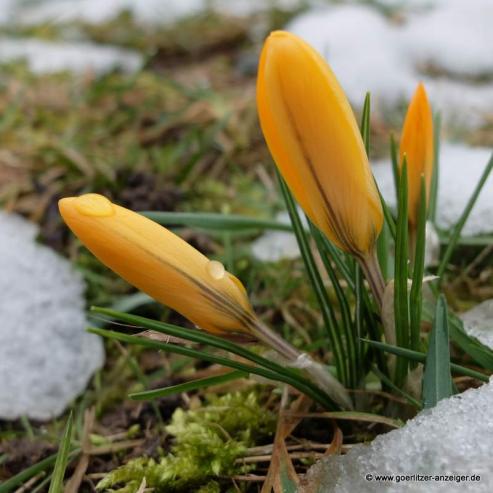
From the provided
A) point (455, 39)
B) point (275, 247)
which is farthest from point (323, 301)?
point (455, 39)

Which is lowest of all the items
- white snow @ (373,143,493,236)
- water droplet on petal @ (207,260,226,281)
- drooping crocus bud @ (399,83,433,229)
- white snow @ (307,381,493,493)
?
white snow @ (373,143,493,236)

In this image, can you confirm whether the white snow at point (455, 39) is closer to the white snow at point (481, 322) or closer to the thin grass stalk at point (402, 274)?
the white snow at point (481, 322)

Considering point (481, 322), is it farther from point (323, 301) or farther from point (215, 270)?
point (215, 270)

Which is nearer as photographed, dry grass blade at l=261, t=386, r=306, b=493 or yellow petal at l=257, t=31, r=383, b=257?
yellow petal at l=257, t=31, r=383, b=257

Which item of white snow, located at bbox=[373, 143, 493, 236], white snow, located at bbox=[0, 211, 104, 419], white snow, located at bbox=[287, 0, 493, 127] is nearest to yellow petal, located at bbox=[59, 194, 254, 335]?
white snow, located at bbox=[0, 211, 104, 419]

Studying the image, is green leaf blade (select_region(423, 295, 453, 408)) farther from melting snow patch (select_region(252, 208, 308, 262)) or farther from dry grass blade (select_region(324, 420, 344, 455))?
melting snow patch (select_region(252, 208, 308, 262))

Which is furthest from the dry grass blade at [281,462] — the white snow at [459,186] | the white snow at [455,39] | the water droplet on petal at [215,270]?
the white snow at [455,39]
